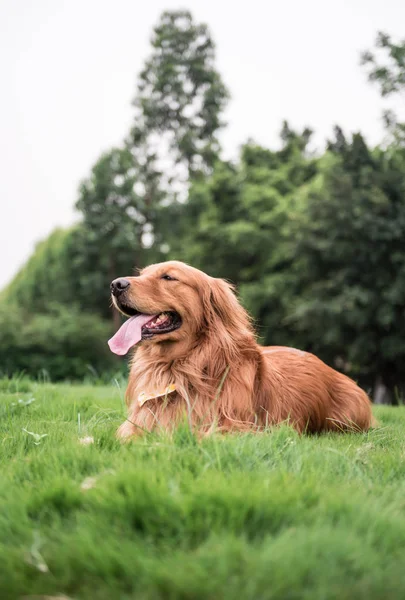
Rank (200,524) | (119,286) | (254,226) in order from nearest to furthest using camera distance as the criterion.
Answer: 1. (200,524)
2. (119,286)
3. (254,226)

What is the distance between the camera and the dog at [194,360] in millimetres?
4020

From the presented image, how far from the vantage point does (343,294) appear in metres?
19.8

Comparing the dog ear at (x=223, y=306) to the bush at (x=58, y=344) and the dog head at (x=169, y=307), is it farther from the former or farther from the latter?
the bush at (x=58, y=344)

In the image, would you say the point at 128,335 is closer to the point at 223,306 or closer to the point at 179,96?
the point at 223,306

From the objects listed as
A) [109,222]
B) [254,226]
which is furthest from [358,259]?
[109,222]

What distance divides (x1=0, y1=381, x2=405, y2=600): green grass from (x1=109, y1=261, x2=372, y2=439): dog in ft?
3.25

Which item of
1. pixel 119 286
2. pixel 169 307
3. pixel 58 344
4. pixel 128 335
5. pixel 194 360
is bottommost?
pixel 58 344

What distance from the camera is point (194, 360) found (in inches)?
165

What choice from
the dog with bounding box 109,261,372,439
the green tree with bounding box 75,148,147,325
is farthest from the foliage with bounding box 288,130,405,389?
the dog with bounding box 109,261,372,439

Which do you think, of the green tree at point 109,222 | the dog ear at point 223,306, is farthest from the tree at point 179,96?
the dog ear at point 223,306

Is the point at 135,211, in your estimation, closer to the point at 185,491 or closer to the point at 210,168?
the point at 210,168

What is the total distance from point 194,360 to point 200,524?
2203 millimetres

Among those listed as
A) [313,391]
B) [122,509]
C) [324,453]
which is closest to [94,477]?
[122,509]

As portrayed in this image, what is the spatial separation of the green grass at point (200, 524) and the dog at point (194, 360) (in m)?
0.99
